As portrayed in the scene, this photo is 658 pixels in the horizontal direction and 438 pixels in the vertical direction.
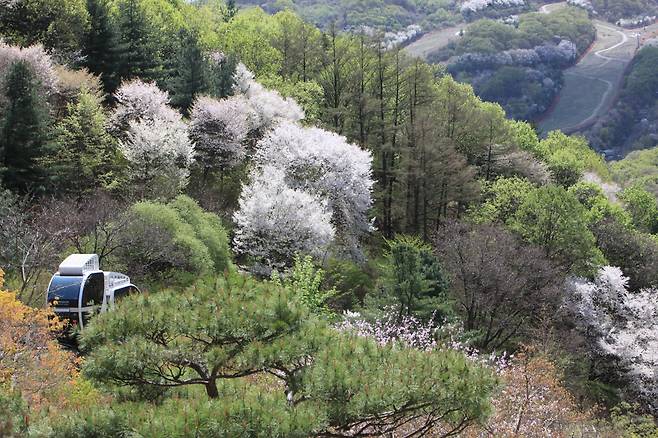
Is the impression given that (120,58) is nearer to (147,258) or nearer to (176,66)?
(176,66)

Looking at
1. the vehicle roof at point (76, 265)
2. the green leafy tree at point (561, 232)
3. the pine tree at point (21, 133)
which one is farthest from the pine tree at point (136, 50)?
the green leafy tree at point (561, 232)

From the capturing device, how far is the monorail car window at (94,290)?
1480cm

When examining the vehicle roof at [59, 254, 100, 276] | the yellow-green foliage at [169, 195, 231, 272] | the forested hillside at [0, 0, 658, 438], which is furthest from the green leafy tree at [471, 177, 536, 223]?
the vehicle roof at [59, 254, 100, 276]

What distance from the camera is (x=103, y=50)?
33.6 metres

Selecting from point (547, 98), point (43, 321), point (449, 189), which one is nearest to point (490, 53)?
point (547, 98)

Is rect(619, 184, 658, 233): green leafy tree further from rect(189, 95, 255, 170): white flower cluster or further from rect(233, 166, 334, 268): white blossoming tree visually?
rect(233, 166, 334, 268): white blossoming tree

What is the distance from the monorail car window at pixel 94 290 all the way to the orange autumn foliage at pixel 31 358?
2011 millimetres

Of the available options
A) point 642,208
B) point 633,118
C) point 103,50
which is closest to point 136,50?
point 103,50

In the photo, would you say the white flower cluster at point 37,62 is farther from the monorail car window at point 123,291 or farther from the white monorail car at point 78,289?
the white monorail car at point 78,289

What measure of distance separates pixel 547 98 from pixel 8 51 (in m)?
145

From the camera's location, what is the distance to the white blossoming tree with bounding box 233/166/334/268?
2341 cm

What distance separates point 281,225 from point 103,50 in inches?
673

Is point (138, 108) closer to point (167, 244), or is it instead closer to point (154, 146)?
point (154, 146)

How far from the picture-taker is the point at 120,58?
33.7m
